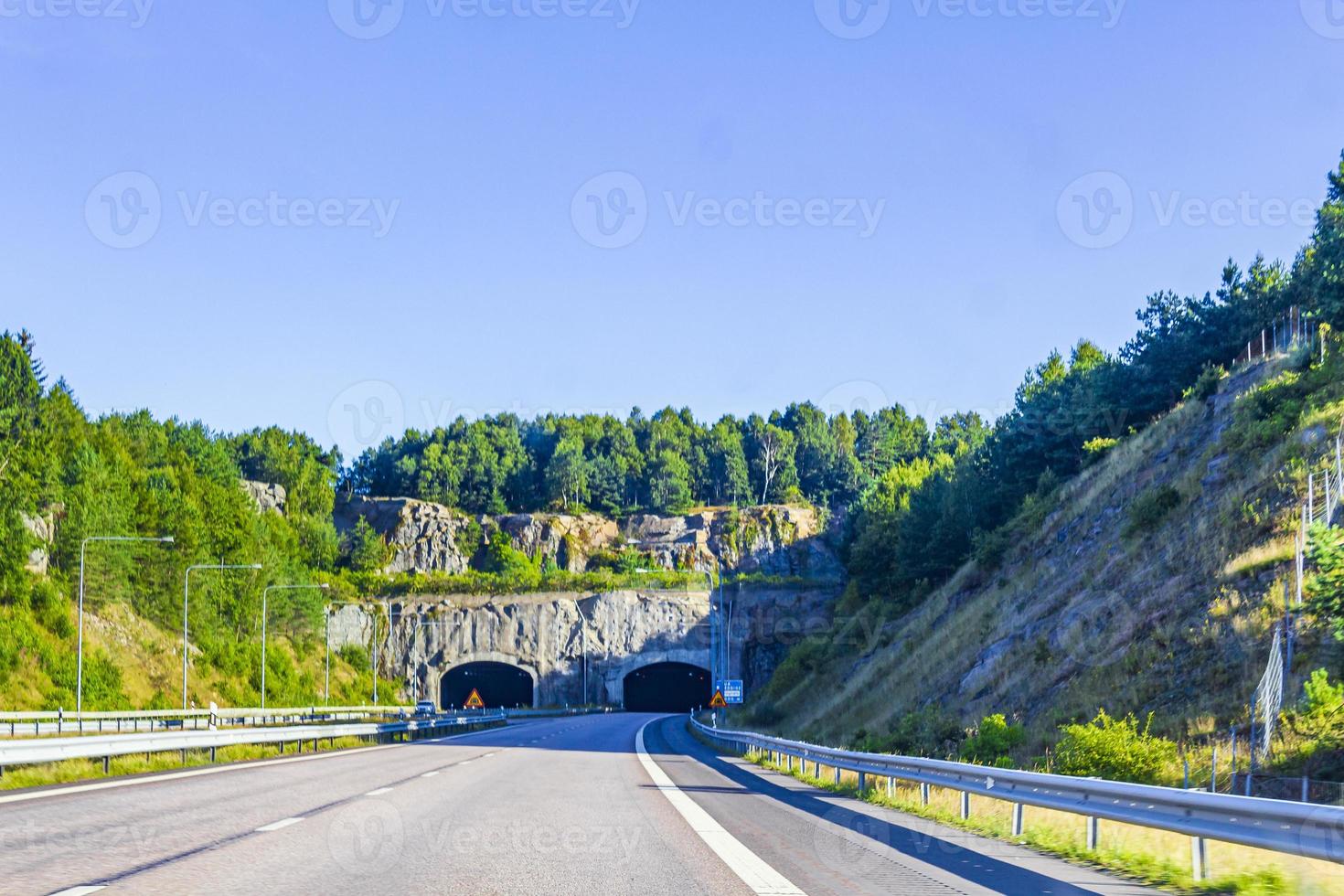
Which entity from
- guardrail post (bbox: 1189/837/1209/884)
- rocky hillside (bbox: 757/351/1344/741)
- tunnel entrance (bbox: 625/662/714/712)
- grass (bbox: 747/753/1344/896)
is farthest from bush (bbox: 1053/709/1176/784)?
tunnel entrance (bbox: 625/662/714/712)

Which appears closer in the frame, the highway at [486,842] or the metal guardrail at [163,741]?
the highway at [486,842]

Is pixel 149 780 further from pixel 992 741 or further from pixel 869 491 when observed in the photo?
pixel 869 491

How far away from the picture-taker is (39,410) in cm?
9456

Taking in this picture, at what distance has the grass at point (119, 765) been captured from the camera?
19.0 metres

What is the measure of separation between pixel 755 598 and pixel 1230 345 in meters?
58.6

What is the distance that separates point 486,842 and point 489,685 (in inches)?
4752

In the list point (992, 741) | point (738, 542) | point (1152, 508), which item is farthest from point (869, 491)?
point (992, 741)

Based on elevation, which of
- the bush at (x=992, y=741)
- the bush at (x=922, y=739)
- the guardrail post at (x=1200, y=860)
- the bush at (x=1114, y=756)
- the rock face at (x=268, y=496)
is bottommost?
the bush at (x=922, y=739)

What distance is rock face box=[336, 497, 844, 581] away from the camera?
14075cm

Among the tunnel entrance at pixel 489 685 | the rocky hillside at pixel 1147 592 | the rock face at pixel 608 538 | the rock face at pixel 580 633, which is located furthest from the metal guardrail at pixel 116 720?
the rock face at pixel 608 538

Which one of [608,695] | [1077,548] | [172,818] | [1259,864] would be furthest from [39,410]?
[1259,864]

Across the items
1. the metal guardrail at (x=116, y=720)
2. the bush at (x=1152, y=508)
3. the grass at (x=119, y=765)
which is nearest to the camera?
the grass at (x=119, y=765)

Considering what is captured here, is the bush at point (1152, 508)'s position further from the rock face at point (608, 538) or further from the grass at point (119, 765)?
the rock face at point (608, 538)

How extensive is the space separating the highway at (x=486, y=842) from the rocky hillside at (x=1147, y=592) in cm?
1156
